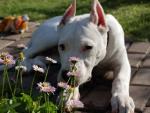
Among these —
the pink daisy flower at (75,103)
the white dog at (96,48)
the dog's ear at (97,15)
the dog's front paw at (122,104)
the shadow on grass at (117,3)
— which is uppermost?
the shadow on grass at (117,3)

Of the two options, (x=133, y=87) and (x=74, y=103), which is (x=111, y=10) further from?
(x=74, y=103)

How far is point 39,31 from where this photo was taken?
488 cm

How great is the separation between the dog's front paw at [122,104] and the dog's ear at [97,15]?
0.70 meters

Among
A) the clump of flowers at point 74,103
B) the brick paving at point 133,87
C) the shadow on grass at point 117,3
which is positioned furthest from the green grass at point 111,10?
the clump of flowers at point 74,103

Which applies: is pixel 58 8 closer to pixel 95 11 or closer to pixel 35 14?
pixel 35 14

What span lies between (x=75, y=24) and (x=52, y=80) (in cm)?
75

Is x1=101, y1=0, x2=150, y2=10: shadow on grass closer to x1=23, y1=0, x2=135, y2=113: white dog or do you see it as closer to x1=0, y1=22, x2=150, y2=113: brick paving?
x1=0, y1=22, x2=150, y2=113: brick paving

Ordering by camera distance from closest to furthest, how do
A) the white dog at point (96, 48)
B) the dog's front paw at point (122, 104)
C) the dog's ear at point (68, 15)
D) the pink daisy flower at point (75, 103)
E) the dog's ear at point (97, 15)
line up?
the pink daisy flower at point (75, 103) → the dog's front paw at point (122, 104) → the white dog at point (96, 48) → the dog's ear at point (97, 15) → the dog's ear at point (68, 15)

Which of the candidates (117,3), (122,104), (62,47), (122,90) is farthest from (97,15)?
(117,3)

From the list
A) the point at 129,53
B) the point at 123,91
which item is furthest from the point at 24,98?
the point at 129,53

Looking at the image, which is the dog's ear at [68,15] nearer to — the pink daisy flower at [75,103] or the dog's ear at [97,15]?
the dog's ear at [97,15]

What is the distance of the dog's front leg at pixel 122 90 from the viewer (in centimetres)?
348

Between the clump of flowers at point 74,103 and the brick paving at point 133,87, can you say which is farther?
the brick paving at point 133,87

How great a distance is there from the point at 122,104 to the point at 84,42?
0.62 metres
